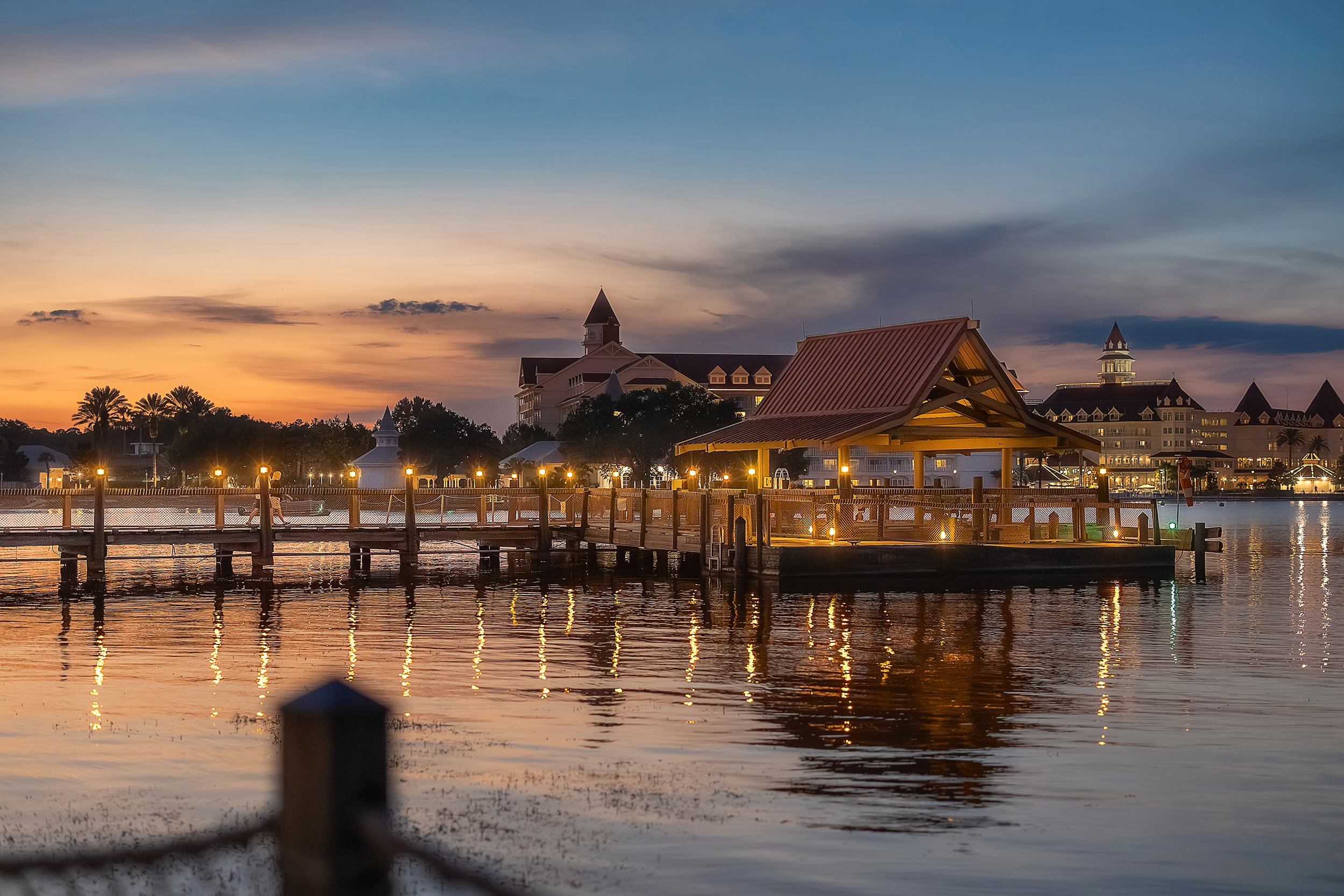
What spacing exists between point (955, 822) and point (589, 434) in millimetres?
91999

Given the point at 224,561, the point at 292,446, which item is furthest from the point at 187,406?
the point at 224,561

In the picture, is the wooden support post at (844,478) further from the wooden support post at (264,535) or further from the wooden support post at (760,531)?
the wooden support post at (264,535)

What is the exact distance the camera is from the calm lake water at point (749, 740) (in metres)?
9.55

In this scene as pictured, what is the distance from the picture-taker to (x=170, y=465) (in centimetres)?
14125

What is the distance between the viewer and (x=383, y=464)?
97.4 m

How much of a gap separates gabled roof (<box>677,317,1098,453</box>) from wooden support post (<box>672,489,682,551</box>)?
2731 mm

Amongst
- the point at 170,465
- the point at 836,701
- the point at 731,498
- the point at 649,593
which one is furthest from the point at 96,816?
the point at 170,465

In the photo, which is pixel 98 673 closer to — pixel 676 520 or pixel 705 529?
pixel 705 529

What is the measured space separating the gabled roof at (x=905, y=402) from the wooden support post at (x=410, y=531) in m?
9.12

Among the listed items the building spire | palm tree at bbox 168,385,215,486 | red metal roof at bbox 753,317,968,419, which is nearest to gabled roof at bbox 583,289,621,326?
the building spire

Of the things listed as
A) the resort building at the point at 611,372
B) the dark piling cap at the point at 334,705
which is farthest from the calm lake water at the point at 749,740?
the resort building at the point at 611,372

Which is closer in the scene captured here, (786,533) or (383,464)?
(786,533)

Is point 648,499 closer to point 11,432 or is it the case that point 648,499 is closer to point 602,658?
point 602,658

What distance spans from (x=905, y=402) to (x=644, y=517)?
9.25 m
